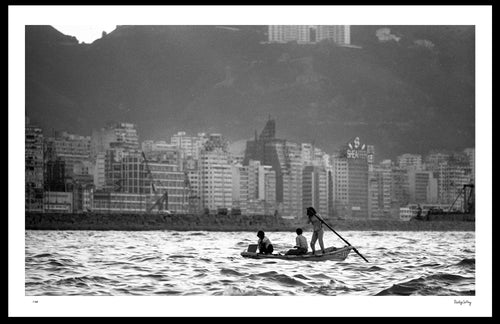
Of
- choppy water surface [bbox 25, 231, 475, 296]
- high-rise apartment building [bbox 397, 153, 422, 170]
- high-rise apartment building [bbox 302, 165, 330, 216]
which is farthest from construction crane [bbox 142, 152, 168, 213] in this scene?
choppy water surface [bbox 25, 231, 475, 296]

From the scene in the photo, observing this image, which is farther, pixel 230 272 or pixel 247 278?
pixel 230 272

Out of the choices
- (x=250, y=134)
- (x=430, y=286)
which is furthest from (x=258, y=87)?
(x=430, y=286)

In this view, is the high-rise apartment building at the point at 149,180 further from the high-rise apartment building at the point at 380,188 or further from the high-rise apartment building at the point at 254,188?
the high-rise apartment building at the point at 380,188

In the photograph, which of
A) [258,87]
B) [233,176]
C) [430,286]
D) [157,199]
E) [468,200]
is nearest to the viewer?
[430,286]

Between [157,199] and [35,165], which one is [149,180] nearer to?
[157,199]

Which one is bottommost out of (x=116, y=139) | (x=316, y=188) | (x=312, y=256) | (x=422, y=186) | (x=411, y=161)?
(x=316, y=188)

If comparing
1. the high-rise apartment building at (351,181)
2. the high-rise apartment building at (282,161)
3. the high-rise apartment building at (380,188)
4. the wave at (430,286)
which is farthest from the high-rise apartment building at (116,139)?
the wave at (430,286)
